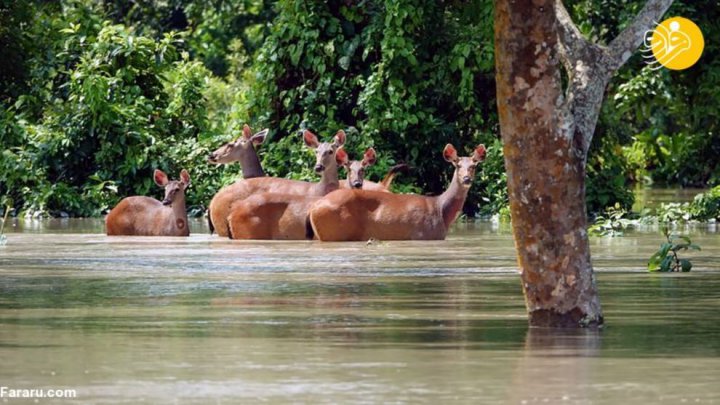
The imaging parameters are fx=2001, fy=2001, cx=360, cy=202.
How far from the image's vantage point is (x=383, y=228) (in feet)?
64.4

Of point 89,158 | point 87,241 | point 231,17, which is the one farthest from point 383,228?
point 231,17

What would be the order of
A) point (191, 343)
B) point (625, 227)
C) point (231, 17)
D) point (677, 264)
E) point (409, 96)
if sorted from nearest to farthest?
point (191, 343) < point (677, 264) < point (625, 227) < point (409, 96) < point (231, 17)

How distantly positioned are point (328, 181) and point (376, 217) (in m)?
1.96

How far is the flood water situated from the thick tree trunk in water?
0.24m

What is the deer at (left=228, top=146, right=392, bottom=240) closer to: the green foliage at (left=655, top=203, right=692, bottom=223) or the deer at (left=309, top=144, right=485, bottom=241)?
the deer at (left=309, top=144, right=485, bottom=241)

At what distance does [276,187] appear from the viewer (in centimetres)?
2153

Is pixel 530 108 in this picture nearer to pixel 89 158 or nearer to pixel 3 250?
pixel 3 250

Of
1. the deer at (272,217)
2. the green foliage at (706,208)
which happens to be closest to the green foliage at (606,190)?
the green foliage at (706,208)

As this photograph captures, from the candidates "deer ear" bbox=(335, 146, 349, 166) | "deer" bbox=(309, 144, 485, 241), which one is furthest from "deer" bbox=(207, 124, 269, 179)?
"deer" bbox=(309, 144, 485, 241)

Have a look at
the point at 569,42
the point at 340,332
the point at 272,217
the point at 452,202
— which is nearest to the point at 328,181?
the point at 272,217

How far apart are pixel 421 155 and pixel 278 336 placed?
51.6 feet

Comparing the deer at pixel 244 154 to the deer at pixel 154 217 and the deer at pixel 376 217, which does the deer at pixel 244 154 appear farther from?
the deer at pixel 376 217

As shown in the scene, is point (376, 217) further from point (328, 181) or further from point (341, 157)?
point (328, 181)

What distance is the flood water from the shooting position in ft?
27.7
